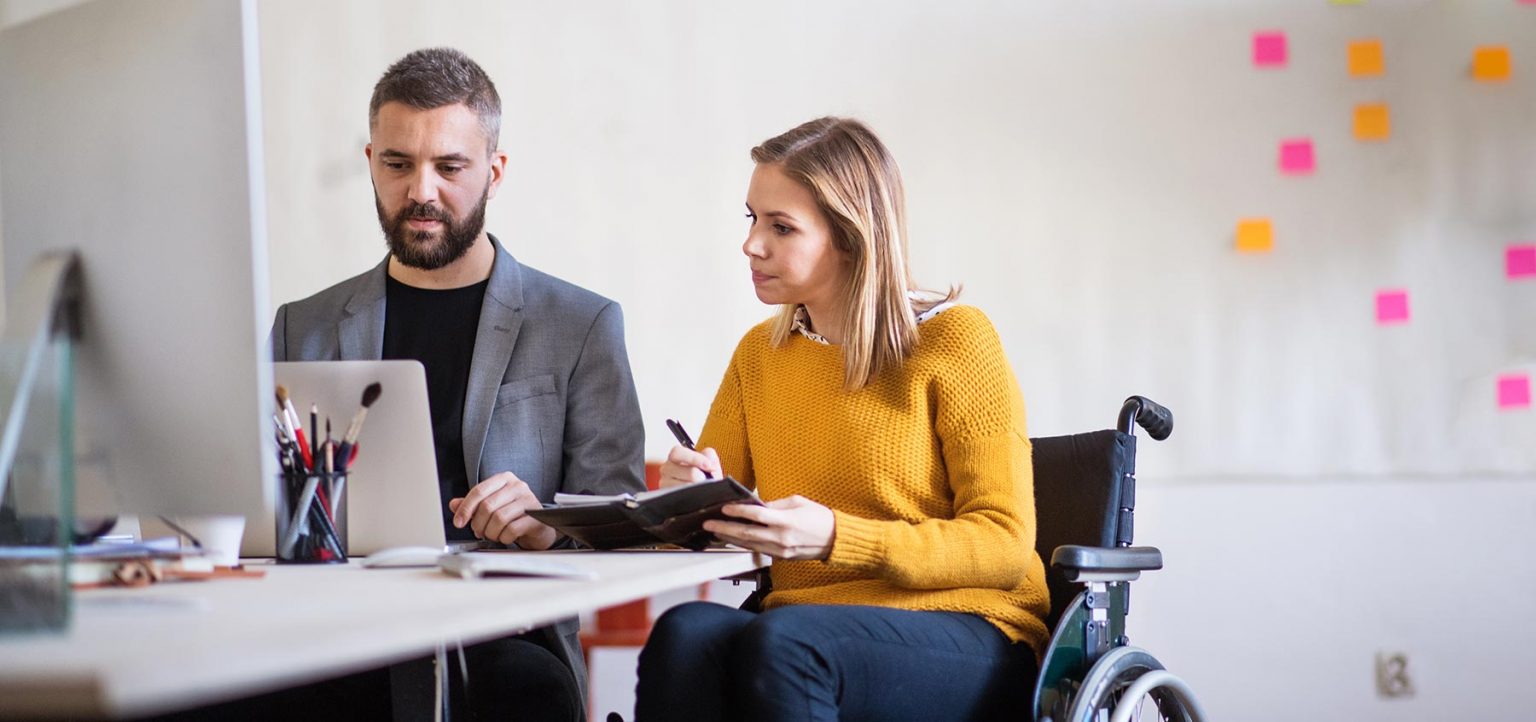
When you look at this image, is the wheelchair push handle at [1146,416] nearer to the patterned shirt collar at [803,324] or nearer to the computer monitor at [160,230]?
the patterned shirt collar at [803,324]

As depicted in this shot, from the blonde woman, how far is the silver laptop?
0.93ft

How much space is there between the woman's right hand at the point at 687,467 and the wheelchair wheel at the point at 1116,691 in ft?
1.55

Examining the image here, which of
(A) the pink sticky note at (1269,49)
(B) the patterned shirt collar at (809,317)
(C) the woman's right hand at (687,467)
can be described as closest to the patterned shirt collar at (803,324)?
(B) the patterned shirt collar at (809,317)

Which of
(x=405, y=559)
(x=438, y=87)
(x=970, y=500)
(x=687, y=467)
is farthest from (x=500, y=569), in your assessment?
(x=438, y=87)

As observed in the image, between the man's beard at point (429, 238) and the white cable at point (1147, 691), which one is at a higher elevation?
the man's beard at point (429, 238)

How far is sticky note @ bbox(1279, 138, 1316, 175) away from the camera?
286 cm

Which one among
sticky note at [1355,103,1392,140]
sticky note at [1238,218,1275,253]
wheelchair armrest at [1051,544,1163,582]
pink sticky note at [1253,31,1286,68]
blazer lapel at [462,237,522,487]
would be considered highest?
pink sticky note at [1253,31,1286,68]

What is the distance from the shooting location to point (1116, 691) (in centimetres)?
163

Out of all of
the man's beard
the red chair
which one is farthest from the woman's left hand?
the red chair

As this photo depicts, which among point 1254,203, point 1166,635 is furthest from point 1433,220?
point 1166,635

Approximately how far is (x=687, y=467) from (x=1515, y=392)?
197 cm

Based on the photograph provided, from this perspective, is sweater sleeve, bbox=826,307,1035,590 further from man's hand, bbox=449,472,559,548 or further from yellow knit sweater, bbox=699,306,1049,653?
man's hand, bbox=449,472,559,548

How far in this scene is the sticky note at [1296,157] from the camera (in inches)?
112

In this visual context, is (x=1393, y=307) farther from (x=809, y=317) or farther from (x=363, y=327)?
(x=363, y=327)
